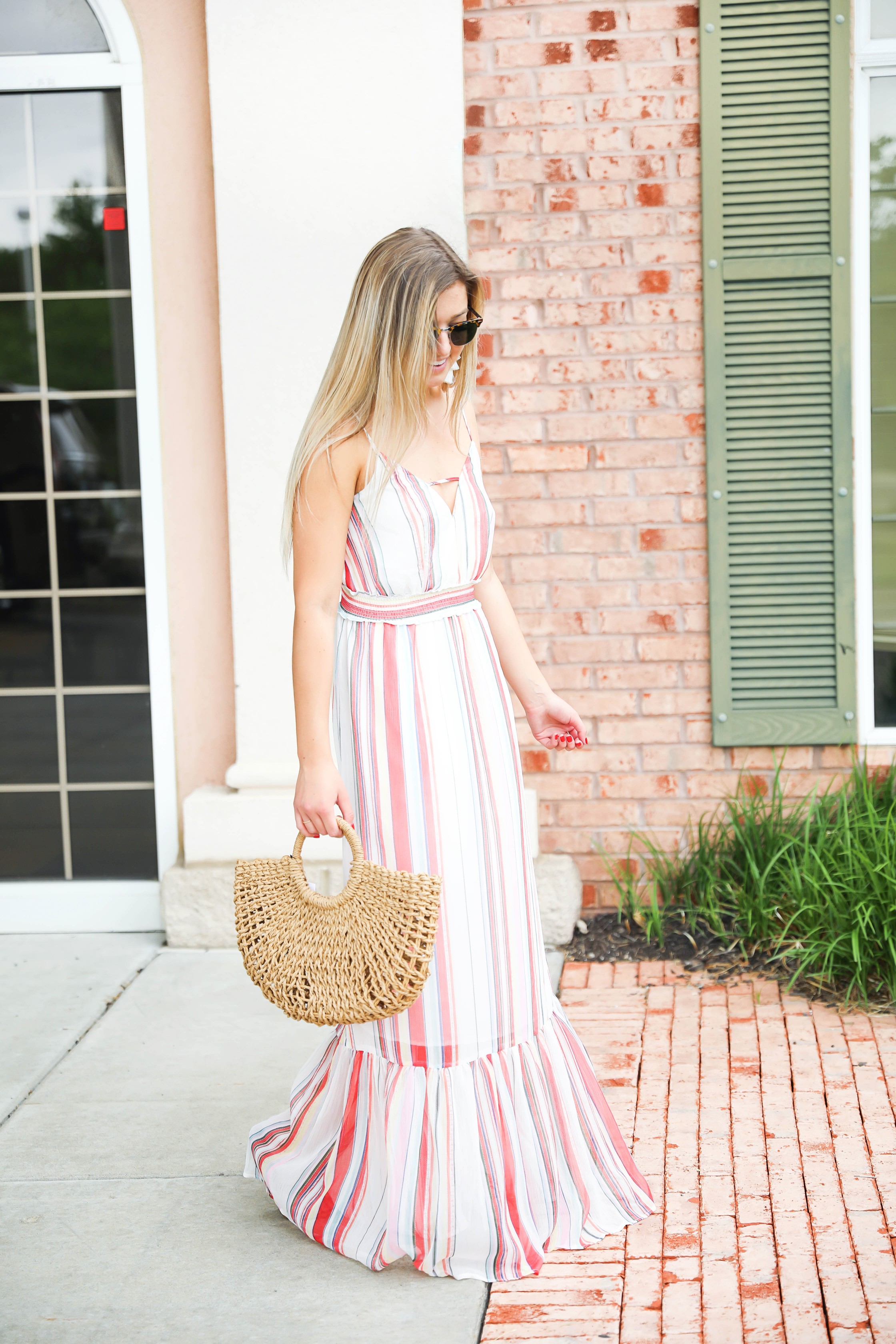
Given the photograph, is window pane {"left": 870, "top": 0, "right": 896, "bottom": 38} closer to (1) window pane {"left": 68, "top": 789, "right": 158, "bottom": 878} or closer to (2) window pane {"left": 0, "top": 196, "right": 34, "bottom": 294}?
(2) window pane {"left": 0, "top": 196, "right": 34, "bottom": 294}

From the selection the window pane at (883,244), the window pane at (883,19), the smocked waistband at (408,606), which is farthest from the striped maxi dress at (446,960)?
the window pane at (883,19)

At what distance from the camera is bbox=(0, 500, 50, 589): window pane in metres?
4.60

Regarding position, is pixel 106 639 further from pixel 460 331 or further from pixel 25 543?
pixel 460 331

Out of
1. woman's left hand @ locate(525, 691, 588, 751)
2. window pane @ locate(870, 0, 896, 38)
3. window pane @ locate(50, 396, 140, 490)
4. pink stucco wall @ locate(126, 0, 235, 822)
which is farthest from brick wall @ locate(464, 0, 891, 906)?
woman's left hand @ locate(525, 691, 588, 751)

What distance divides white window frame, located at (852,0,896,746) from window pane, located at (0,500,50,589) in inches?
111

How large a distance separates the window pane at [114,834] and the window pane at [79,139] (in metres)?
2.14

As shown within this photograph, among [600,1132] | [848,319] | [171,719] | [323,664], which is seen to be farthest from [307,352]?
[600,1132]

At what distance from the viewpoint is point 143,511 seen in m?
4.53

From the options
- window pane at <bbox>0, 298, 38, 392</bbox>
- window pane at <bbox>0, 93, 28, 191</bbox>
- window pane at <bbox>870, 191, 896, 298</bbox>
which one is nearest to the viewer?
window pane at <bbox>870, 191, 896, 298</bbox>

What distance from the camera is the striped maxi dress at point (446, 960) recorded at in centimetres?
245

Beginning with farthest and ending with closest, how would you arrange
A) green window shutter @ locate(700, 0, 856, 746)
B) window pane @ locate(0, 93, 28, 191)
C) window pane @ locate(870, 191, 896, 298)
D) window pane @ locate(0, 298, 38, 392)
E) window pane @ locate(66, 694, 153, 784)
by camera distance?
window pane @ locate(66, 694, 153, 784) → window pane @ locate(0, 298, 38, 392) → window pane @ locate(0, 93, 28, 191) → window pane @ locate(870, 191, 896, 298) → green window shutter @ locate(700, 0, 856, 746)

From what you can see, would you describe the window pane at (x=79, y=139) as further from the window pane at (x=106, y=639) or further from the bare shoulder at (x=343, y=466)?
the bare shoulder at (x=343, y=466)

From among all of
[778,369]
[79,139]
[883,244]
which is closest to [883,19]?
[883,244]

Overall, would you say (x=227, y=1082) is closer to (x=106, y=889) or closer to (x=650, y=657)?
(x=106, y=889)
